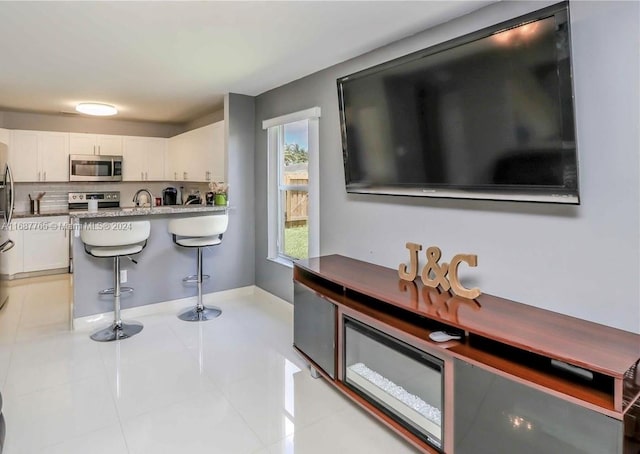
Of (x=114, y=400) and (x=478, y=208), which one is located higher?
(x=478, y=208)

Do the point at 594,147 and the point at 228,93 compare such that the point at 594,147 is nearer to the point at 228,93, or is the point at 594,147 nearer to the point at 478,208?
the point at 478,208

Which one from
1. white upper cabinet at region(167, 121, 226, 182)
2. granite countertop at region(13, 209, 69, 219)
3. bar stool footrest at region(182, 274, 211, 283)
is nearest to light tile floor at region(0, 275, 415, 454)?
bar stool footrest at region(182, 274, 211, 283)

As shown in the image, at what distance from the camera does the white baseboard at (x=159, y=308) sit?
3.50 meters

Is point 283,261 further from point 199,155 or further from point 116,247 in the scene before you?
point 199,155

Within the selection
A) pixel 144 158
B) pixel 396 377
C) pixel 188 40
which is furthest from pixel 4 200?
pixel 396 377

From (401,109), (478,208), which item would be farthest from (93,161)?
(478,208)

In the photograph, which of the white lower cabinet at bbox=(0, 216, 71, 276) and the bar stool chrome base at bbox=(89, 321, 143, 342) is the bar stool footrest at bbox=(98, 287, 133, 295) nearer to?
the bar stool chrome base at bbox=(89, 321, 143, 342)

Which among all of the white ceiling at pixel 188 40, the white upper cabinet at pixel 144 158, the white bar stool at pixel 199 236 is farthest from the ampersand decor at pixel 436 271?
the white upper cabinet at pixel 144 158

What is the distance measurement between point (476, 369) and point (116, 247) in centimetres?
296

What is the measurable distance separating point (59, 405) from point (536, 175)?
292 cm

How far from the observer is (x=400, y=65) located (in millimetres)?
2260

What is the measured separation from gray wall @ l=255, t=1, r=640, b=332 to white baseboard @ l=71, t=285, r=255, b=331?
2.30 m

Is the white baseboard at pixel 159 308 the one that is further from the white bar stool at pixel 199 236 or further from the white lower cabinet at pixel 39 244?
the white lower cabinet at pixel 39 244

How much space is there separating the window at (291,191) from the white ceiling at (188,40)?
47 centimetres
